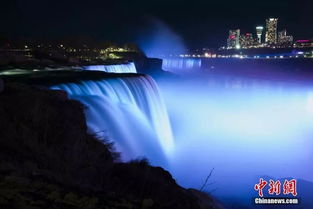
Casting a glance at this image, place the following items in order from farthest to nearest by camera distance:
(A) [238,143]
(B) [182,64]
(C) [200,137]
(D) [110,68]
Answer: (B) [182,64] < (D) [110,68] < (C) [200,137] < (A) [238,143]

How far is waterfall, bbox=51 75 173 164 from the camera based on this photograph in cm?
945

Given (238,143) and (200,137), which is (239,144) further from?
(200,137)

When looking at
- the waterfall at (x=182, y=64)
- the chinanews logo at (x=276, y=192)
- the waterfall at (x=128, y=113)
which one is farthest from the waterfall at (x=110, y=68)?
the waterfall at (x=182, y=64)

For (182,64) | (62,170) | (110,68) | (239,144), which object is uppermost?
(110,68)

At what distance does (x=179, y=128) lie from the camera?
19.8 m

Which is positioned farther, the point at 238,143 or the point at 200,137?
the point at 200,137

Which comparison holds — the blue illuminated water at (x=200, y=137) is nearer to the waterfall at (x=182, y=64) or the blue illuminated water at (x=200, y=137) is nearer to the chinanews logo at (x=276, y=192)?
the chinanews logo at (x=276, y=192)

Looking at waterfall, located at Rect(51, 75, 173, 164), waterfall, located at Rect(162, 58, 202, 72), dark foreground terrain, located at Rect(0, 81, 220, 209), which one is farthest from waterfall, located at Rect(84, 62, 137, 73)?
waterfall, located at Rect(162, 58, 202, 72)

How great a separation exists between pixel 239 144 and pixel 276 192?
7710 millimetres

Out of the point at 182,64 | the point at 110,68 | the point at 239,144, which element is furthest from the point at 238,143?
the point at 182,64

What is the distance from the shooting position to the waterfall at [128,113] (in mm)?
9445

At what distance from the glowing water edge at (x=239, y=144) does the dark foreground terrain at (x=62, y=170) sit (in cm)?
453

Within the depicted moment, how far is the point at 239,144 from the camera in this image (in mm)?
17859

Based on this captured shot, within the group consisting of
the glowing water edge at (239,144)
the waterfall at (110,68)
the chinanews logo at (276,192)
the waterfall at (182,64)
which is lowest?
the glowing water edge at (239,144)
